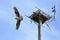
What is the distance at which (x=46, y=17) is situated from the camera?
3720 inches

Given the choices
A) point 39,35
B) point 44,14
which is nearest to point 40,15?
point 44,14

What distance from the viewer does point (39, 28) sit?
9556cm

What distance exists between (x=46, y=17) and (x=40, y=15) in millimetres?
2490

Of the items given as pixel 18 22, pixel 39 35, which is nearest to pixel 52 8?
pixel 39 35

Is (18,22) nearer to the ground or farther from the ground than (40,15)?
nearer to the ground

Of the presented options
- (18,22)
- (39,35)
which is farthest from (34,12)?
(18,22)

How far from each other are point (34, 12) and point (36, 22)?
4985 millimetres

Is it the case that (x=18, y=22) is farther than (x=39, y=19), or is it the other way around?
(x=39, y=19)

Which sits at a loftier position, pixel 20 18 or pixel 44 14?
pixel 44 14

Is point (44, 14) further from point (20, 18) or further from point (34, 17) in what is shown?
point (20, 18)

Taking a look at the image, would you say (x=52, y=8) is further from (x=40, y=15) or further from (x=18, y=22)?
(x=18, y=22)

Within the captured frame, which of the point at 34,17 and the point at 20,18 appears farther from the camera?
the point at 34,17

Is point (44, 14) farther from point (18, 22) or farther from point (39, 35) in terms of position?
point (18, 22)

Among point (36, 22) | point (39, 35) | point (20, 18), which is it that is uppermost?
point (36, 22)
